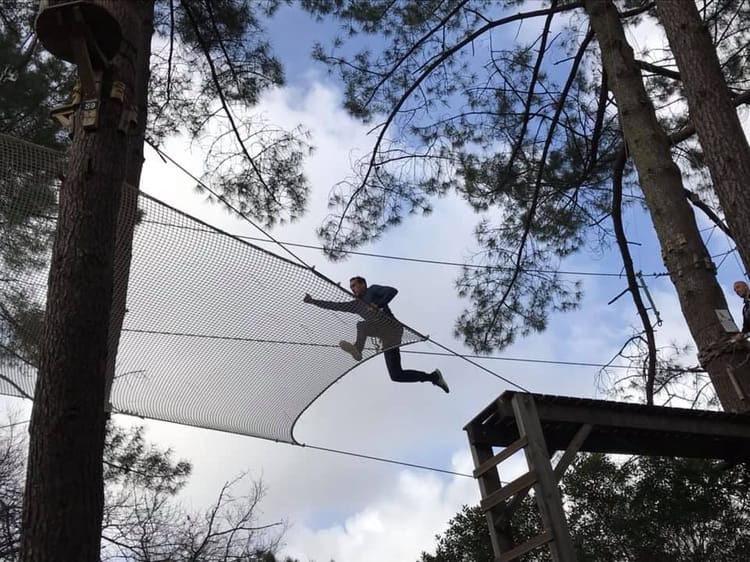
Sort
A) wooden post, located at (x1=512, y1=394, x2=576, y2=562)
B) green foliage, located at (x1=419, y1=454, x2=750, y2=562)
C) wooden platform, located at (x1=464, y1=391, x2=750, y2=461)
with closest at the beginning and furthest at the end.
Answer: wooden post, located at (x1=512, y1=394, x2=576, y2=562), wooden platform, located at (x1=464, y1=391, x2=750, y2=461), green foliage, located at (x1=419, y1=454, x2=750, y2=562)

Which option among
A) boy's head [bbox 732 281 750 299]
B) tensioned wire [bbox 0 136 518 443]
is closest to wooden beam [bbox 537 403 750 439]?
tensioned wire [bbox 0 136 518 443]

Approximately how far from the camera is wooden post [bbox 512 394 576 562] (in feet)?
8.32

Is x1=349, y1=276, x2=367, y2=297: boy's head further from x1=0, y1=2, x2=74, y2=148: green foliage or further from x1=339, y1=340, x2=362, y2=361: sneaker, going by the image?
x1=0, y1=2, x2=74, y2=148: green foliage

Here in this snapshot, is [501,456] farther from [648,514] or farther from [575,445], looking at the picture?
[648,514]

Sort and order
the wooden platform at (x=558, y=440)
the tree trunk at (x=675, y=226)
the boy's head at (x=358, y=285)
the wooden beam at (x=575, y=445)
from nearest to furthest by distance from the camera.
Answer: the wooden platform at (x=558, y=440) < the wooden beam at (x=575, y=445) < the tree trunk at (x=675, y=226) < the boy's head at (x=358, y=285)

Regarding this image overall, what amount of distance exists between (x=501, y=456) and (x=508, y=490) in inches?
5.4

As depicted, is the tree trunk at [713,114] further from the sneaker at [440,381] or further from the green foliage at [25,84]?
the green foliage at [25,84]

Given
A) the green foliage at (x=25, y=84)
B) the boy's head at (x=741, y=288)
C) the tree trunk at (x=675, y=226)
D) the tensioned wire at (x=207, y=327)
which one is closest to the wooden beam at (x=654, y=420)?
the tree trunk at (x=675, y=226)

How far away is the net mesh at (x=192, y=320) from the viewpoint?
118 inches

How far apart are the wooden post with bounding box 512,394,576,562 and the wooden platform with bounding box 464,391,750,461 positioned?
0.07 metres

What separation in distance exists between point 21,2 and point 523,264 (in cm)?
341

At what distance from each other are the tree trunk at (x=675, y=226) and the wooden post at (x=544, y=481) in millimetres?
881

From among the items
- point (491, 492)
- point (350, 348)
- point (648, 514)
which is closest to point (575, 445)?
point (491, 492)

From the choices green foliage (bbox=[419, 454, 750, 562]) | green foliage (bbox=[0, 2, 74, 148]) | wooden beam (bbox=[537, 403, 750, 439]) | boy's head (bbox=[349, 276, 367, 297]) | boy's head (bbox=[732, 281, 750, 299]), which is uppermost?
green foliage (bbox=[0, 2, 74, 148])
